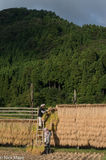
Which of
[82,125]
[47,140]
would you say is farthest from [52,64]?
[47,140]

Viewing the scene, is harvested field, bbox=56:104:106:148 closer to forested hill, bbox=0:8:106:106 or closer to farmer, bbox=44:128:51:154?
farmer, bbox=44:128:51:154

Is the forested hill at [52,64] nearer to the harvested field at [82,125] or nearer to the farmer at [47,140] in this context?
the harvested field at [82,125]

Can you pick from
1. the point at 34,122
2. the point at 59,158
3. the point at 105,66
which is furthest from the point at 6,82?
the point at 59,158

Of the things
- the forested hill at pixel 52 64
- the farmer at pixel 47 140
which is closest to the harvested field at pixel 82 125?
the farmer at pixel 47 140

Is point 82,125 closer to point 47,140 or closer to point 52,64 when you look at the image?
point 47,140

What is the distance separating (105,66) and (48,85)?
11514 mm

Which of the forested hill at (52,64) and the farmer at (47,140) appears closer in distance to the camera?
the farmer at (47,140)

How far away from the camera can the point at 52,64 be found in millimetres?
45375

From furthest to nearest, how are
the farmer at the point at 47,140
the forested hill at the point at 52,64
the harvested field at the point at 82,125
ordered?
the forested hill at the point at 52,64 → the harvested field at the point at 82,125 → the farmer at the point at 47,140

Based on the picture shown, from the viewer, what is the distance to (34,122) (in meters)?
12.1

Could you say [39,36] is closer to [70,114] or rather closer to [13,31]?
[13,31]

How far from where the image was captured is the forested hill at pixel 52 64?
37562mm

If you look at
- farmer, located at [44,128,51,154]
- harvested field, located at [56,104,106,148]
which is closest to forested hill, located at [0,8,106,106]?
harvested field, located at [56,104,106,148]

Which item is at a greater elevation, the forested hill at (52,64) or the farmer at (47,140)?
the forested hill at (52,64)
